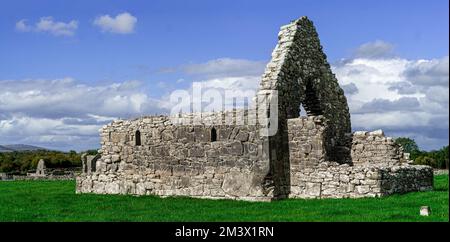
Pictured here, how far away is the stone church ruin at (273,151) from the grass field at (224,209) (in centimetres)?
100

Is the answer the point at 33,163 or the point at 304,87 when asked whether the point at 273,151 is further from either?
the point at 33,163

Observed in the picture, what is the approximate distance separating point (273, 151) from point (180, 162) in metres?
3.61

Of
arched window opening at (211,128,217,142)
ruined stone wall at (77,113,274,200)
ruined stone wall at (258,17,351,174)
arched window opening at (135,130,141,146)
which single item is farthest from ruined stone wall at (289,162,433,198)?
arched window opening at (135,130,141,146)

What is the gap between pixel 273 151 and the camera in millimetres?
20016

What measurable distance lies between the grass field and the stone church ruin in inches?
39.3

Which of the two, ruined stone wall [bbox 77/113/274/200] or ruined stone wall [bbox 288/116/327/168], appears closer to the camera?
ruined stone wall [bbox 77/113/274/200]

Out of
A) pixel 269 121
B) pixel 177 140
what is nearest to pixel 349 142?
pixel 269 121

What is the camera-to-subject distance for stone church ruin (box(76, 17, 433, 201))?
64.8ft

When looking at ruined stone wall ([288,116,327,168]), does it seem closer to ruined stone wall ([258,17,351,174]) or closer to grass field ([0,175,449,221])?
ruined stone wall ([258,17,351,174])

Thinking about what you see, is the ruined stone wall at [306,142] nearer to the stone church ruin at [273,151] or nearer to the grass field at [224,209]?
the stone church ruin at [273,151]
